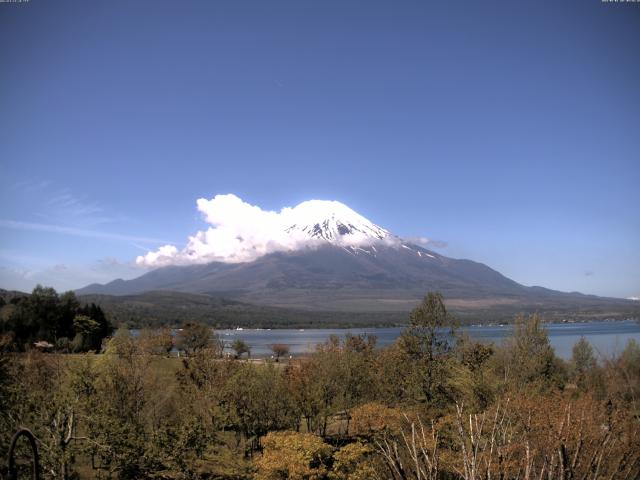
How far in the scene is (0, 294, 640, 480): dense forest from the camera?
17.0 m

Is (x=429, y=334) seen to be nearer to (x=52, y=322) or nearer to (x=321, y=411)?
(x=321, y=411)

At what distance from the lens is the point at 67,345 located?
207 ft

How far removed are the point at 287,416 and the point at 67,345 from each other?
46088mm

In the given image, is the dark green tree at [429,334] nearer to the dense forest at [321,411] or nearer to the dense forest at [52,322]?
the dense forest at [321,411]

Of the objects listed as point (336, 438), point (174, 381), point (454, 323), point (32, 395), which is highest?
point (454, 323)

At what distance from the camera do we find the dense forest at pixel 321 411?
55.8 feet

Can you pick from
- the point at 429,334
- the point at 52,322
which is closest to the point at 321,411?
the point at 429,334

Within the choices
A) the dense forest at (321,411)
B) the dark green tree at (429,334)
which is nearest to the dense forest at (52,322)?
the dense forest at (321,411)

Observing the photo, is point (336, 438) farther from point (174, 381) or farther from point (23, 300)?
point (23, 300)

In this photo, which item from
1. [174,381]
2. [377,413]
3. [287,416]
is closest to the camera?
[377,413]

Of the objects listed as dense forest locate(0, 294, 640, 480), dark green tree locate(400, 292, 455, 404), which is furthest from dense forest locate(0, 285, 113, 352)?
dark green tree locate(400, 292, 455, 404)

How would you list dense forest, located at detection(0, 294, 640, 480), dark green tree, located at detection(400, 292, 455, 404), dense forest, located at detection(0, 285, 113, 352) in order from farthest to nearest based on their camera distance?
dense forest, located at detection(0, 285, 113, 352) → dark green tree, located at detection(400, 292, 455, 404) → dense forest, located at detection(0, 294, 640, 480)

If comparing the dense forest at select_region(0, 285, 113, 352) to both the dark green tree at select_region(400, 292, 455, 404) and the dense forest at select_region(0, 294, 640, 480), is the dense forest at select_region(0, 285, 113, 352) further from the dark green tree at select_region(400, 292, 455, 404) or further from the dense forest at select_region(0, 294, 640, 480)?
the dark green tree at select_region(400, 292, 455, 404)

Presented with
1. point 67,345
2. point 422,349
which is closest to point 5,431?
point 422,349
